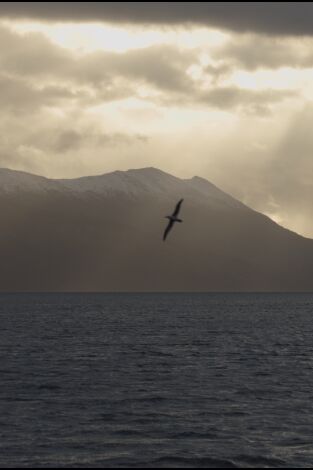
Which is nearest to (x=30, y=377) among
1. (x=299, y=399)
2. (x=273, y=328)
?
(x=299, y=399)

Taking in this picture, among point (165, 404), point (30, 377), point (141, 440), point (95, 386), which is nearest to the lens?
point (141, 440)

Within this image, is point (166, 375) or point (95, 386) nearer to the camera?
point (95, 386)

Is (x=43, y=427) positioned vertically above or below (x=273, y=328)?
below

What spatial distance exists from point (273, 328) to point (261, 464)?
142352 mm

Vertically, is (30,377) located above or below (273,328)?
below

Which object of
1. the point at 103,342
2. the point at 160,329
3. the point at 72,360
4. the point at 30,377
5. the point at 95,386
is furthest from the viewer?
the point at 160,329

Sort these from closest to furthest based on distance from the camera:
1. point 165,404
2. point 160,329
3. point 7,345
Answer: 1. point 165,404
2. point 7,345
3. point 160,329

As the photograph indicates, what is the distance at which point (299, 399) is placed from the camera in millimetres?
71688

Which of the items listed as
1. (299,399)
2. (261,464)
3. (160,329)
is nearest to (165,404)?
(299,399)

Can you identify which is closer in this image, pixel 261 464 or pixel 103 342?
pixel 261 464

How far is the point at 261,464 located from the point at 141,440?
337 inches

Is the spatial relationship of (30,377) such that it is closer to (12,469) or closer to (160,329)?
(12,469)

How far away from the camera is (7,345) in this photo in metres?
128

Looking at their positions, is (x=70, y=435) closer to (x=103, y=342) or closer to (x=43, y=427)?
(x=43, y=427)
